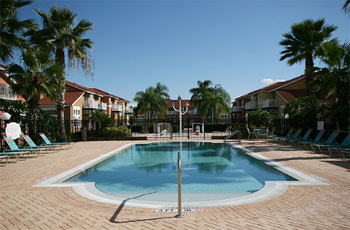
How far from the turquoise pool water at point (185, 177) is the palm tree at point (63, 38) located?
32.1 ft

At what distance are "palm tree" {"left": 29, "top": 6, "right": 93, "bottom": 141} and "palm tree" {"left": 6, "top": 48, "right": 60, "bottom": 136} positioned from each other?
1.67 m

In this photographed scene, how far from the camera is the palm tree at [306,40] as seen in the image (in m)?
21.3

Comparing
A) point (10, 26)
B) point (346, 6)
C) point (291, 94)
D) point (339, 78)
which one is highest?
point (346, 6)

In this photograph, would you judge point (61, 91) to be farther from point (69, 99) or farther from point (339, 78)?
point (339, 78)

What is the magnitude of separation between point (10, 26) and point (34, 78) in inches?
157

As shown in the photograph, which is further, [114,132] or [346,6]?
[114,132]

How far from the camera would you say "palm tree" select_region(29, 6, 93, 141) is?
59.6ft

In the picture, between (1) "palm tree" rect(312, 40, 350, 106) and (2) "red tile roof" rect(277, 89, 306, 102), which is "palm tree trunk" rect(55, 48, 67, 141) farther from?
(2) "red tile roof" rect(277, 89, 306, 102)

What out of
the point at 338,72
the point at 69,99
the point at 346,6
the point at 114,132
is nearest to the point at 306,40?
the point at 338,72

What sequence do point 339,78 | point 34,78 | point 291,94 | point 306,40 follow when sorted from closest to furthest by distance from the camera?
point 339,78
point 34,78
point 306,40
point 291,94

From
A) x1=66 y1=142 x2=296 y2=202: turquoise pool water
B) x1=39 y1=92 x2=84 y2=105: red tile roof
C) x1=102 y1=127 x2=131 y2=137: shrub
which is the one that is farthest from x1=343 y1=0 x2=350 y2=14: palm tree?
x1=39 y1=92 x2=84 y2=105: red tile roof

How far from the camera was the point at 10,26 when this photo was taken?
12188 mm

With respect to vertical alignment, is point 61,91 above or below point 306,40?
below

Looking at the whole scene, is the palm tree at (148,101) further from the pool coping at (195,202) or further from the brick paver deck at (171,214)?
the brick paver deck at (171,214)
